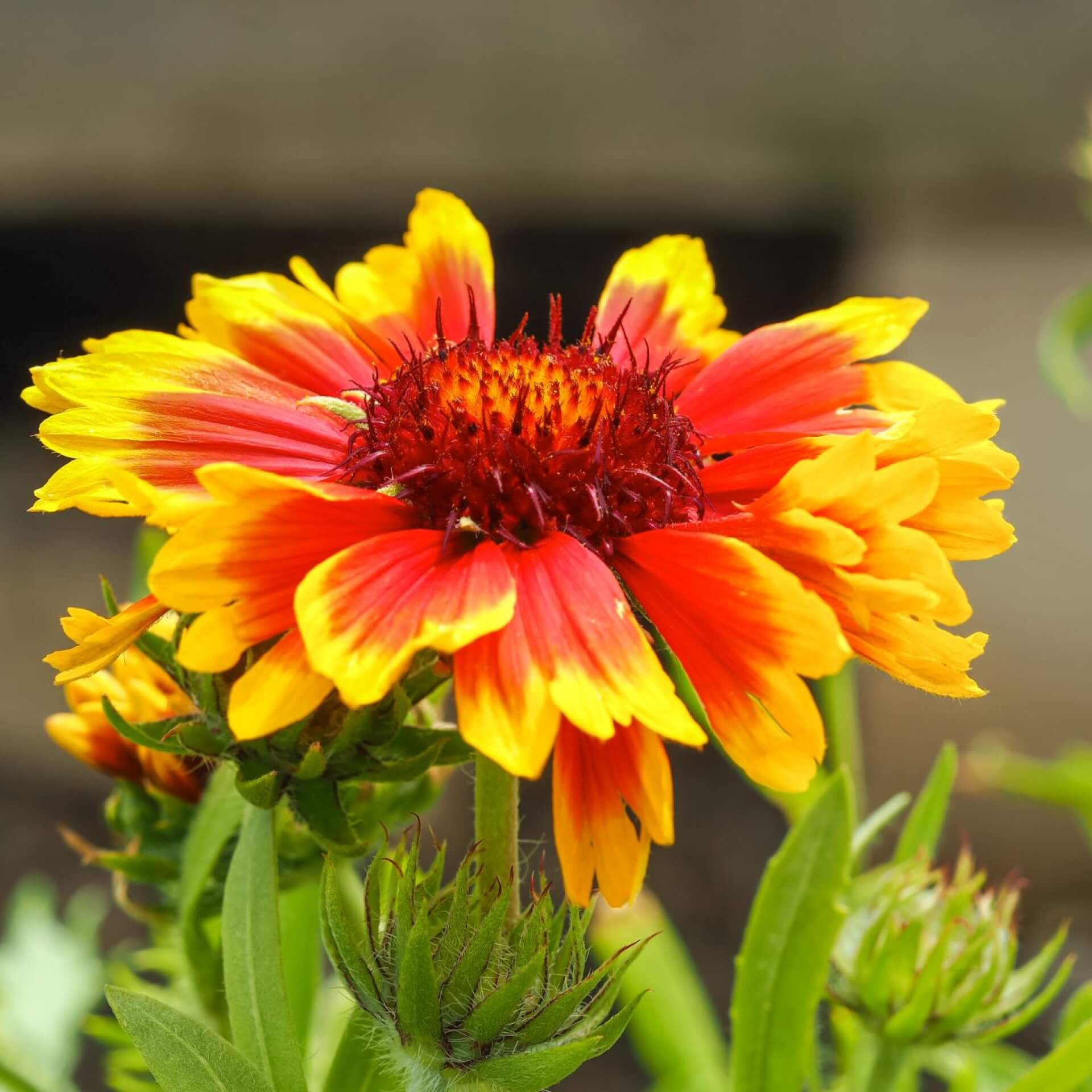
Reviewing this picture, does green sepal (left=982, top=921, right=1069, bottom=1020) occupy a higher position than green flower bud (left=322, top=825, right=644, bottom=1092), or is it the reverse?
green flower bud (left=322, top=825, right=644, bottom=1092)

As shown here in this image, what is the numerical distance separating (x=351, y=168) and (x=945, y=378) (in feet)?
3.18

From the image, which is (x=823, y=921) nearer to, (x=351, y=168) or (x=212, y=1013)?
(x=212, y=1013)

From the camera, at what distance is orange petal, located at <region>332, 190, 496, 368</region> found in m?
0.55

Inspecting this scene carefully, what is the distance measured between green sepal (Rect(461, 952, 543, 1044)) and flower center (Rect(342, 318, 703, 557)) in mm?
128

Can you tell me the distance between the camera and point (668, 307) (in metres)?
0.57

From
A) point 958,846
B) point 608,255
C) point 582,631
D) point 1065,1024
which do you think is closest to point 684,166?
point 608,255

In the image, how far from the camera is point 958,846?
6.97 ft

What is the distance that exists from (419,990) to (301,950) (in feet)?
0.83

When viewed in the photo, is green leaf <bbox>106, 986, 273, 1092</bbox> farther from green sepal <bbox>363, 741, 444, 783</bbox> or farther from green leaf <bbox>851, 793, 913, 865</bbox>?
green leaf <bbox>851, 793, 913, 865</bbox>

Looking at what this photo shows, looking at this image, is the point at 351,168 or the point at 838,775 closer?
the point at 838,775

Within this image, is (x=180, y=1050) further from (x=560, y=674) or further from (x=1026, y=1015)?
(x=1026, y=1015)

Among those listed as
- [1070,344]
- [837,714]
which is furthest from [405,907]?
[1070,344]

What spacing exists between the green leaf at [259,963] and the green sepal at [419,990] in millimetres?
68

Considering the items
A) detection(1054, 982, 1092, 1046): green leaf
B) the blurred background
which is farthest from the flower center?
the blurred background
